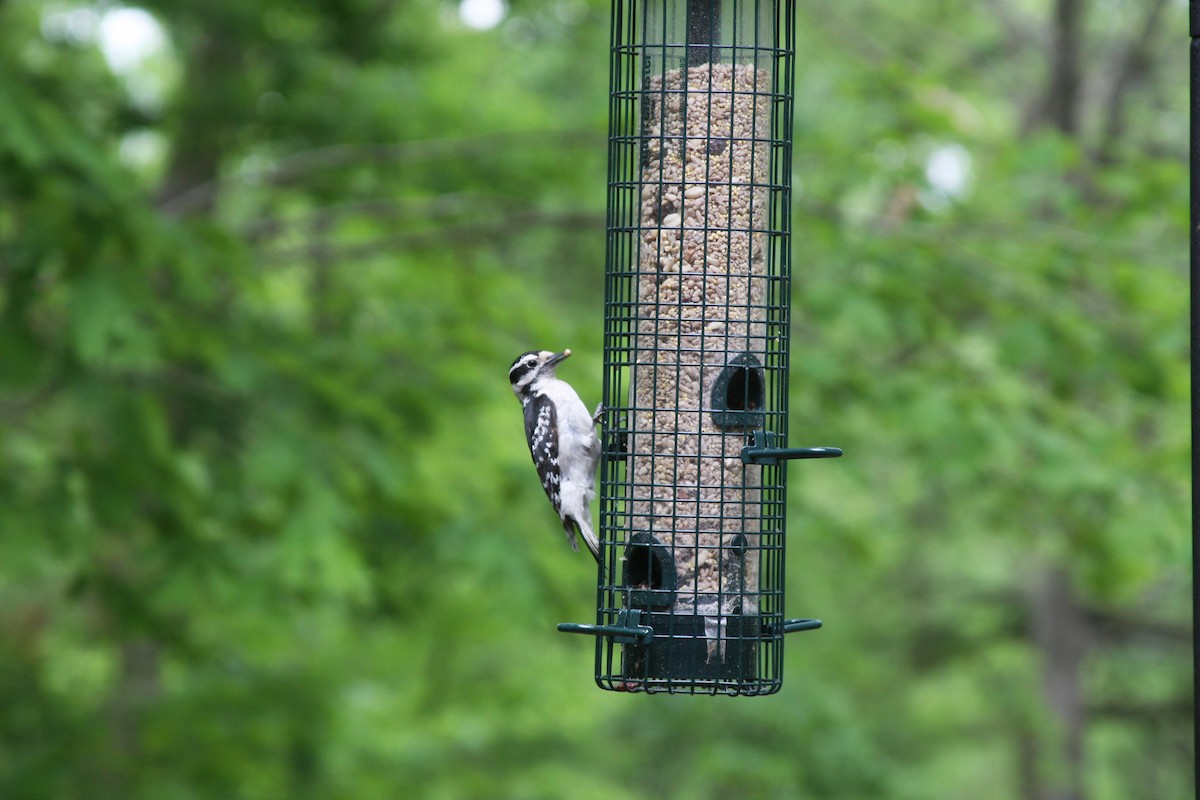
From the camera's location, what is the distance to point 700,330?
5633mm

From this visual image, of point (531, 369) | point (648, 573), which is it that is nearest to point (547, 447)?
point (531, 369)

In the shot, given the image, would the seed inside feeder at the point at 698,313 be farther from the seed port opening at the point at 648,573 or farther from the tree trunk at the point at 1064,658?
the tree trunk at the point at 1064,658

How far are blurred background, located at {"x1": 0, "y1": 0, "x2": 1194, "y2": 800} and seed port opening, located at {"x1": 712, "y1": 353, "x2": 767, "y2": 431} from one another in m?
2.94

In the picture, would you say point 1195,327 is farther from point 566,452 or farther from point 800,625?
point 566,452

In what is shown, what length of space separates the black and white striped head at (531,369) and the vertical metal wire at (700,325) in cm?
115

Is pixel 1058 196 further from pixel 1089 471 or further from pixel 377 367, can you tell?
pixel 377 367

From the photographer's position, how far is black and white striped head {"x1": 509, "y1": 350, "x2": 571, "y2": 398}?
693 centimetres

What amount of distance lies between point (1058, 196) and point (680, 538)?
5929mm

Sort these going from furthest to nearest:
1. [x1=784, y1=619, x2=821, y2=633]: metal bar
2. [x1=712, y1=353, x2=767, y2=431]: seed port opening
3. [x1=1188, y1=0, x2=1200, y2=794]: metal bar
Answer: [x1=712, y1=353, x2=767, y2=431]: seed port opening
[x1=784, y1=619, x2=821, y2=633]: metal bar
[x1=1188, y1=0, x2=1200, y2=794]: metal bar

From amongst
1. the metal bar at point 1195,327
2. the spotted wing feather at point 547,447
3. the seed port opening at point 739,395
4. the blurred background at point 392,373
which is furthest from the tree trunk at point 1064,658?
the metal bar at point 1195,327

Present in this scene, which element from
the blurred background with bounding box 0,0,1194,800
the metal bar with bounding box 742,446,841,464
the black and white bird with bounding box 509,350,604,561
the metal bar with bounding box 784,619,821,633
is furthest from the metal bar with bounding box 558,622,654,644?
the blurred background with bounding box 0,0,1194,800

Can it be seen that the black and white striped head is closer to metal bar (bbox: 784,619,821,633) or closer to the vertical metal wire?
the vertical metal wire

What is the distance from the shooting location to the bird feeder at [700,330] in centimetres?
557

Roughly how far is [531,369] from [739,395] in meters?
1.57
